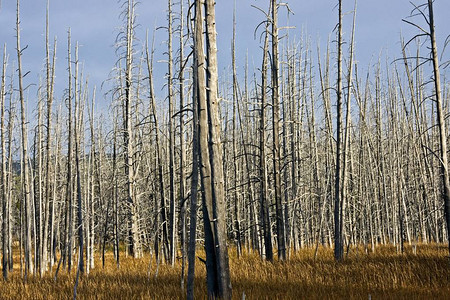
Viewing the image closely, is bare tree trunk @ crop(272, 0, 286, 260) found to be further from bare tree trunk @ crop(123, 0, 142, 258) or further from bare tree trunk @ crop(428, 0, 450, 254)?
bare tree trunk @ crop(123, 0, 142, 258)

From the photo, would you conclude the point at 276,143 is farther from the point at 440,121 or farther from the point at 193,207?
the point at 193,207

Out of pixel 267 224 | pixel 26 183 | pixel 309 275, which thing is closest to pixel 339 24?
pixel 267 224

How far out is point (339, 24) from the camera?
12.1 meters

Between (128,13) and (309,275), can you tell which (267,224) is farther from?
(128,13)

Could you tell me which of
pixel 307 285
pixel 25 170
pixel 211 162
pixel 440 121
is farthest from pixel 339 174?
pixel 25 170

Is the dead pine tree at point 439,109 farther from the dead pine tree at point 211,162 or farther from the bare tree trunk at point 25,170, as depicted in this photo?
the bare tree trunk at point 25,170

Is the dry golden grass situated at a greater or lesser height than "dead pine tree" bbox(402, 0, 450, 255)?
lesser

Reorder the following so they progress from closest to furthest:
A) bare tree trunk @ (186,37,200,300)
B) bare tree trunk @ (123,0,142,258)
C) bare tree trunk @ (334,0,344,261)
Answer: bare tree trunk @ (186,37,200,300)
bare tree trunk @ (334,0,344,261)
bare tree trunk @ (123,0,142,258)

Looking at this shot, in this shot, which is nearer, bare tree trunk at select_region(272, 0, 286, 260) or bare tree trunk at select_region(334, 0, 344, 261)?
bare tree trunk at select_region(272, 0, 286, 260)

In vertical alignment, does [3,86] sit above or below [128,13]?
below

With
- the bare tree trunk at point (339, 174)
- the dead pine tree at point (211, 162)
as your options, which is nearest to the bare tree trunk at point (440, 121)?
the bare tree trunk at point (339, 174)

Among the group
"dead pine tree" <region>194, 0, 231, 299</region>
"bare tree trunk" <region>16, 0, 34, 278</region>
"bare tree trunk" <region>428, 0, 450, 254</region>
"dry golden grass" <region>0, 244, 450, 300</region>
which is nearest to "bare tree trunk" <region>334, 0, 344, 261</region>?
"dry golden grass" <region>0, 244, 450, 300</region>

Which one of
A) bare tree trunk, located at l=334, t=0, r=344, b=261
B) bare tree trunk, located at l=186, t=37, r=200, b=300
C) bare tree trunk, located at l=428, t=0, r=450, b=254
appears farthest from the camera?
bare tree trunk, located at l=334, t=0, r=344, b=261

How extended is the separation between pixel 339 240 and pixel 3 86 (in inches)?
427
